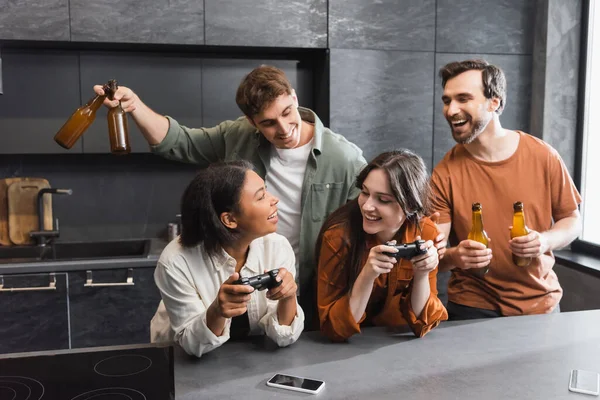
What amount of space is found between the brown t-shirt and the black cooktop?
3.52 feet

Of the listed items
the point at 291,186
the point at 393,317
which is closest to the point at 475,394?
the point at 393,317

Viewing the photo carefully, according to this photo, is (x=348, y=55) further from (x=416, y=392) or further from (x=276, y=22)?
(x=416, y=392)

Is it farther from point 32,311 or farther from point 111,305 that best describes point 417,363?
point 32,311

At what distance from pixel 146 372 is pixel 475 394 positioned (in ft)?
2.51

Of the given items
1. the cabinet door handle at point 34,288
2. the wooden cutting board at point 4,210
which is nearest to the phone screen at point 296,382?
the cabinet door handle at point 34,288

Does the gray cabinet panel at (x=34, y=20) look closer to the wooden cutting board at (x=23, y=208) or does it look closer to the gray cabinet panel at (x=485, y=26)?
the wooden cutting board at (x=23, y=208)

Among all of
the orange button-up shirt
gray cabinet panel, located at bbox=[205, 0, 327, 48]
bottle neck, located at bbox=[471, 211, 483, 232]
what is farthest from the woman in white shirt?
gray cabinet panel, located at bbox=[205, 0, 327, 48]

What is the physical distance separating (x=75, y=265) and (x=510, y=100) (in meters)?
2.51

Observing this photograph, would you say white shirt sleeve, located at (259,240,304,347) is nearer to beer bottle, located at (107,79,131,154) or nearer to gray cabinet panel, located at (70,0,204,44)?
beer bottle, located at (107,79,131,154)

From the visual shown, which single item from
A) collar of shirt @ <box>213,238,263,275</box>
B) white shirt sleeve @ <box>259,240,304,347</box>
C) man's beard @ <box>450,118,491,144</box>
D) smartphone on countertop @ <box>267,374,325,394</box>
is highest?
man's beard @ <box>450,118,491,144</box>

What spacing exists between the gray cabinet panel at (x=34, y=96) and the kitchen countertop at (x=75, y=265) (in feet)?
2.11

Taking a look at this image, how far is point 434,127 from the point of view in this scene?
125 inches

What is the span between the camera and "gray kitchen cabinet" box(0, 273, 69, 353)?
2740 mm

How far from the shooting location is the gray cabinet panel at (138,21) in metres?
2.80
